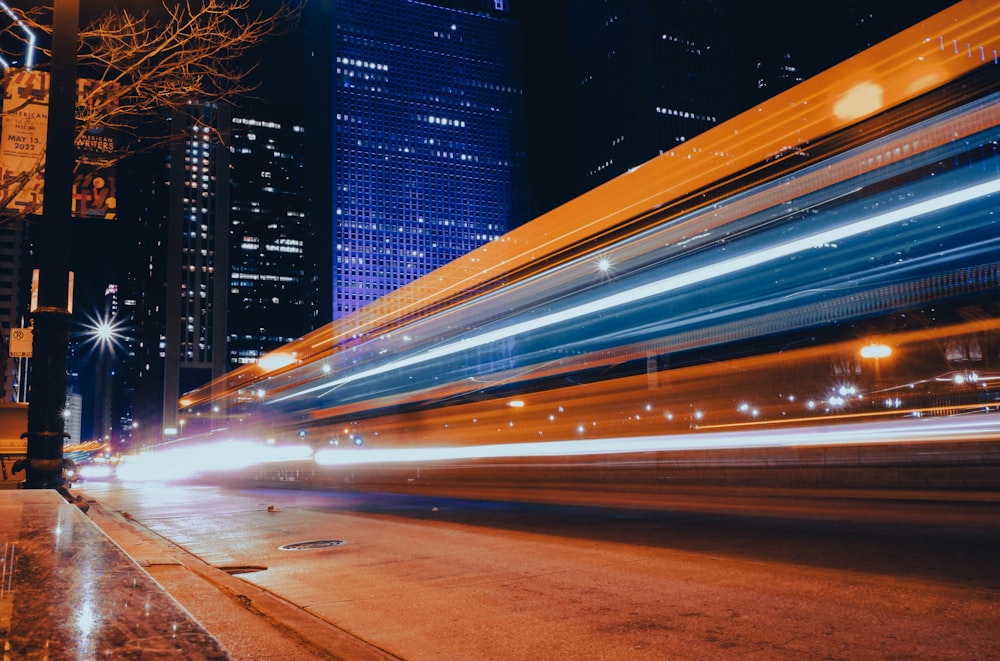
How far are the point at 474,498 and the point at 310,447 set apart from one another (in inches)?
450

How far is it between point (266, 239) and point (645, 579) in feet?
610

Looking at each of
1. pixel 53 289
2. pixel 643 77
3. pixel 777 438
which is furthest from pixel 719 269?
pixel 643 77

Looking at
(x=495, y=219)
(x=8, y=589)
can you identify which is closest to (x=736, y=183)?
→ (x=8, y=589)

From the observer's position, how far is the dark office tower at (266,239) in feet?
583

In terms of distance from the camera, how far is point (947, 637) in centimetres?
437

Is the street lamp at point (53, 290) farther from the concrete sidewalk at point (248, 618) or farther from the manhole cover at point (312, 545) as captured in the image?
the manhole cover at point (312, 545)

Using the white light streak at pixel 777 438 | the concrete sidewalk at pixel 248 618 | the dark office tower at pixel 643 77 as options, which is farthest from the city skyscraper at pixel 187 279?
the concrete sidewalk at pixel 248 618

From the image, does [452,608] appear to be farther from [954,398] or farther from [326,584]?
[954,398]

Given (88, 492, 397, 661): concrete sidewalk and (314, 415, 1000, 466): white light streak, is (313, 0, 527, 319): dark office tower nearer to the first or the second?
(314, 415, 1000, 466): white light streak

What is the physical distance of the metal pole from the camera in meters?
8.99

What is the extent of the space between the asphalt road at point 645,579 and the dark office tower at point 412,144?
135m

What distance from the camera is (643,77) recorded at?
76.5 meters

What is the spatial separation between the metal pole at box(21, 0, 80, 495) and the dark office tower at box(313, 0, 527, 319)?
135 metres

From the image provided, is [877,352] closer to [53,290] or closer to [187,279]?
[53,290]
